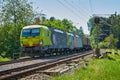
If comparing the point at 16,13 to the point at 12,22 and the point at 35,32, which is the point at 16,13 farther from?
the point at 35,32

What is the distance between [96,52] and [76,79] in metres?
17.6

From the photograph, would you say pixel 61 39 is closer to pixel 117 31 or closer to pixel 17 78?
pixel 17 78

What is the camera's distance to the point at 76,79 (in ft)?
34.6

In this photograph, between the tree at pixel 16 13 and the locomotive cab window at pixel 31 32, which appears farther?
the tree at pixel 16 13

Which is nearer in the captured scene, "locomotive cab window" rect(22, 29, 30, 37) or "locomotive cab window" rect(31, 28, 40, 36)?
"locomotive cab window" rect(31, 28, 40, 36)

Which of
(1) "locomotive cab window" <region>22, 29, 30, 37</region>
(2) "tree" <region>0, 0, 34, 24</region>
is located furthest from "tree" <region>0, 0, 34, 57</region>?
(1) "locomotive cab window" <region>22, 29, 30, 37</region>

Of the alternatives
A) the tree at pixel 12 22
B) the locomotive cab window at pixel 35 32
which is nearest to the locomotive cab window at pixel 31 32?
the locomotive cab window at pixel 35 32

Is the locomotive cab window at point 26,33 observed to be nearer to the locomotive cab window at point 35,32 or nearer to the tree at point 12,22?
the locomotive cab window at point 35,32

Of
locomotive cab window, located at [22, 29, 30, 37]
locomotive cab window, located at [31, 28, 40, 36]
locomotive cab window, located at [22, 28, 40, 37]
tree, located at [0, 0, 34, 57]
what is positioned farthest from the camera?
tree, located at [0, 0, 34, 57]

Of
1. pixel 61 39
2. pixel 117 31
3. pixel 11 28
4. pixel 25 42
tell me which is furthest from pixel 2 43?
pixel 117 31

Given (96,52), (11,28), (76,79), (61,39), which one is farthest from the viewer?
(11,28)

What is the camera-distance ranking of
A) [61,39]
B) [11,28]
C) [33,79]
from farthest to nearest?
[11,28]
[61,39]
[33,79]

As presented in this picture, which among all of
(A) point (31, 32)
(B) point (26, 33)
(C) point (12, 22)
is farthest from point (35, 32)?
(C) point (12, 22)

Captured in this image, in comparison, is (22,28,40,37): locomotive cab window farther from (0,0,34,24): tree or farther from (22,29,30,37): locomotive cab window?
(0,0,34,24): tree
